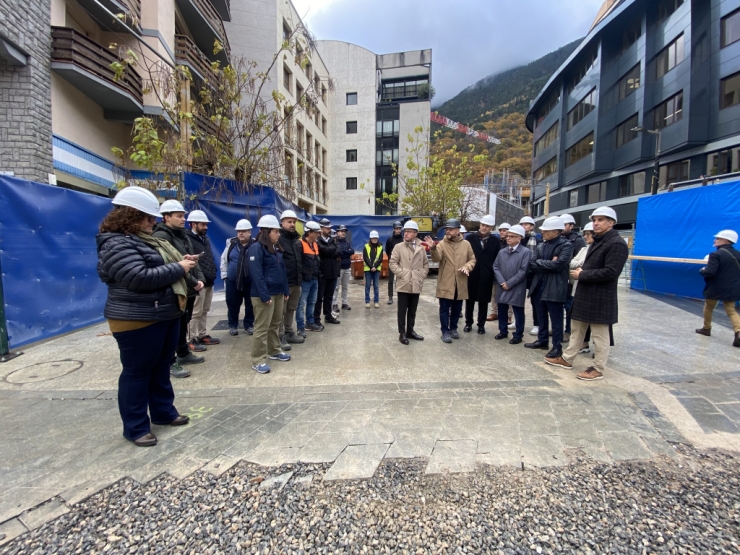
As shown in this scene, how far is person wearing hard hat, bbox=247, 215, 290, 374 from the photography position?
4172mm

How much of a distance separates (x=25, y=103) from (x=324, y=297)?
9228mm

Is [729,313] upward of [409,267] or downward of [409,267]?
downward

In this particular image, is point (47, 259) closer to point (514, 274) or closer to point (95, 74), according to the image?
point (514, 274)

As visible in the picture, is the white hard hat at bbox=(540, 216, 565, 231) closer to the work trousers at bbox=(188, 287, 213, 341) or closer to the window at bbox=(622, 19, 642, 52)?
the work trousers at bbox=(188, 287, 213, 341)

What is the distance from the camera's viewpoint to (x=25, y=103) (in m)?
8.70

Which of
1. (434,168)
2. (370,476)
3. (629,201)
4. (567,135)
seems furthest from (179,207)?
(567,135)

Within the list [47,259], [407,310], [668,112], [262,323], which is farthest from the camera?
[668,112]

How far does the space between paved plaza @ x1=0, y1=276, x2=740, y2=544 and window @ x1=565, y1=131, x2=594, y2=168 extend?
35.0m

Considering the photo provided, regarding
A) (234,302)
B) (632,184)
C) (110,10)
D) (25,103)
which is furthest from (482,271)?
(632,184)

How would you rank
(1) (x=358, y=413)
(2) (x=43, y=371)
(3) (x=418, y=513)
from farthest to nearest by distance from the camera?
(2) (x=43, y=371) < (1) (x=358, y=413) < (3) (x=418, y=513)

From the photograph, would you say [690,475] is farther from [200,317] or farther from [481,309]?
[200,317]

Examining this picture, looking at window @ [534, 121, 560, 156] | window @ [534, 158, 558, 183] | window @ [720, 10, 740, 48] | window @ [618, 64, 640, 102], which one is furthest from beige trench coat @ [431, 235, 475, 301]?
window @ [534, 121, 560, 156]

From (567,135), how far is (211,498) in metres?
45.6

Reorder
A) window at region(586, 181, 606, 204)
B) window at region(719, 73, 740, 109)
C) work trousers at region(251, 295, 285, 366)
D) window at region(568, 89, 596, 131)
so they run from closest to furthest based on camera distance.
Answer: work trousers at region(251, 295, 285, 366) → window at region(719, 73, 740, 109) → window at region(586, 181, 606, 204) → window at region(568, 89, 596, 131)
